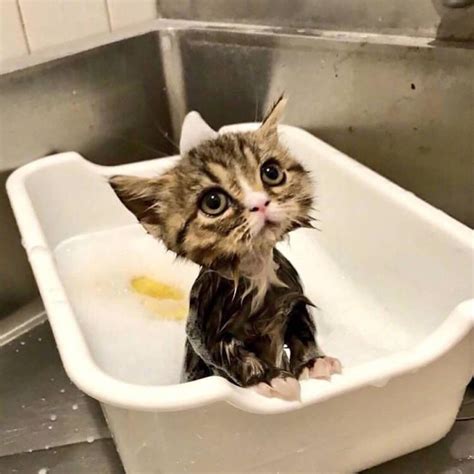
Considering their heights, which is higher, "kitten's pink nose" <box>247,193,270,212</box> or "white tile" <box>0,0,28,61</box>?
"white tile" <box>0,0,28,61</box>

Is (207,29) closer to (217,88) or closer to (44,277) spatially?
(217,88)

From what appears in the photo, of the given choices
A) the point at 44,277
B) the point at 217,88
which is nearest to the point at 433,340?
the point at 44,277

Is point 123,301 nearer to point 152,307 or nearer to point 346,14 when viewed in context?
point 152,307

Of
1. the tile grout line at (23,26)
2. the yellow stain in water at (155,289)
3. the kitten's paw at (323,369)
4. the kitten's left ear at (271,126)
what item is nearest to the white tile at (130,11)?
the tile grout line at (23,26)

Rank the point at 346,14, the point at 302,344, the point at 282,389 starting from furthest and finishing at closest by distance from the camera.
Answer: the point at 346,14 < the point at 302,344 < the point at 282,389

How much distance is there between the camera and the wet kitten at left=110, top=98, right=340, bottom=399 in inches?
25.5

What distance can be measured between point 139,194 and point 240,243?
0.40 ft

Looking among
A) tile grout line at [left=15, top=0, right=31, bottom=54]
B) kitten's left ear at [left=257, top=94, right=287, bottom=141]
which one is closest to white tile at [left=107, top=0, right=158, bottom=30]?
tile grout line at [left=15, top=0, right=31, bottom=54]

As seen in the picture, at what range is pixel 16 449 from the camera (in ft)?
2.81

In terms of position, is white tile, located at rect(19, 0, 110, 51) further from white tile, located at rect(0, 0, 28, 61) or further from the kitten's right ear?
the kitten's right ear

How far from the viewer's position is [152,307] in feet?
3.44

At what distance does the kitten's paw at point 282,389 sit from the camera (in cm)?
60

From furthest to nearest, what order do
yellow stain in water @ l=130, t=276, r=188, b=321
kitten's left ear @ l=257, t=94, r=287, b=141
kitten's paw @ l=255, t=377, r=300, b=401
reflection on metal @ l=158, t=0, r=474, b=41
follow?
yellow stain in water @ l=130, t=276, r=188, b=321 < reflection on metal @ l=158, t=0, r=474, b=41 < kitten's left ear @ l=257, t=94, r=287, b=141 < kitten's paw @ l=255, t=377, r=300, b=401

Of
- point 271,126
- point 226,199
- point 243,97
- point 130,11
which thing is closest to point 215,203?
point 226,199
